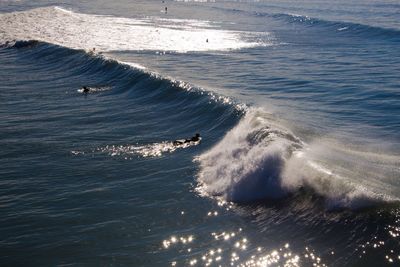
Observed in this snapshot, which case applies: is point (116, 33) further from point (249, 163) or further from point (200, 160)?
point (249, 163)

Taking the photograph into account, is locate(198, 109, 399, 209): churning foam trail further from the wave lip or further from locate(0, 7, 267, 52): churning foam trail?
locate(0, 7, 267, 52): churning foam trail

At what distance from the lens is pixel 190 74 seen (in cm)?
3250

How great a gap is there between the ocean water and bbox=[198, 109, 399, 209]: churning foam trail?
47 mm

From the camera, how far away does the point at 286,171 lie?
49.0ft

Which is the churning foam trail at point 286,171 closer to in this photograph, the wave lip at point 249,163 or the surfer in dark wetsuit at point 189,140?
the wave lip at point 249,163

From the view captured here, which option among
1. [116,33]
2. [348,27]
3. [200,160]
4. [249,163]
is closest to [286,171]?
[249,163]

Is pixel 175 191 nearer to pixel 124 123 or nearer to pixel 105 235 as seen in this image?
pixel 105 235

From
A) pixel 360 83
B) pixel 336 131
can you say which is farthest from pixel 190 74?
pixel 336 131

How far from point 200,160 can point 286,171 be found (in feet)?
11.8

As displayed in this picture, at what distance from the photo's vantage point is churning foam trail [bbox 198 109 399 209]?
1343 centimetres

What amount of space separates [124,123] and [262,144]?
7189mm

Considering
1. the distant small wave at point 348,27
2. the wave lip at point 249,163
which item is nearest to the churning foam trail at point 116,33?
the distant small wave at point 348,27

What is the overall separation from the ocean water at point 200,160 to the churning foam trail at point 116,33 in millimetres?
6649

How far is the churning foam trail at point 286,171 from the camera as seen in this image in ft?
44.1
